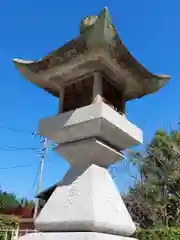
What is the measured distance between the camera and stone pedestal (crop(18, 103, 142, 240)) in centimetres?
197

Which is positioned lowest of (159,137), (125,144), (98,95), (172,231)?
(172,231)

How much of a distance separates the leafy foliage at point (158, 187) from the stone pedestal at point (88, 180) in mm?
13401

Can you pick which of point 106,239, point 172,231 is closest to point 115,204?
point 106,239

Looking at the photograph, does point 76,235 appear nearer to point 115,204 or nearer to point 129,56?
point 115,204

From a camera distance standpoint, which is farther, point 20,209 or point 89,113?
point 20,209

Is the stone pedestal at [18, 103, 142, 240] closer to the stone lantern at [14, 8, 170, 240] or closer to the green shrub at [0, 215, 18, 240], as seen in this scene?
the stone lantern at [14, 8, 170, 240]

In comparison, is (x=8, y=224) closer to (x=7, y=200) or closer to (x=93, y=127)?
(x=7, y=200)

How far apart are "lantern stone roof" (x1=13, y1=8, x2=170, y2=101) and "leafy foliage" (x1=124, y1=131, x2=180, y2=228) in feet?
43.6

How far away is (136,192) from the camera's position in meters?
15.9

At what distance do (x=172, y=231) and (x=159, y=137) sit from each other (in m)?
9.42

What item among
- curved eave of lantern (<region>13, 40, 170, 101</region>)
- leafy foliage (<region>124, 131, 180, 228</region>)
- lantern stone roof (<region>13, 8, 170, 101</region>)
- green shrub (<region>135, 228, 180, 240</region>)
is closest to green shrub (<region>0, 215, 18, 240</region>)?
green shrub (<region>135, 228, 180, 240</region>)

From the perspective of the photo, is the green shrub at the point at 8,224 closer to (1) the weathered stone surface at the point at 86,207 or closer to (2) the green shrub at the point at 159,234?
(2) the green shrub at the point at 159,234

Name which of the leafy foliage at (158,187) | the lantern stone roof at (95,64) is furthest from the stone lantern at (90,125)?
the leafy foliage at (158,187)

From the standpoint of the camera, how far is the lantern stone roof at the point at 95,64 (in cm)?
215
